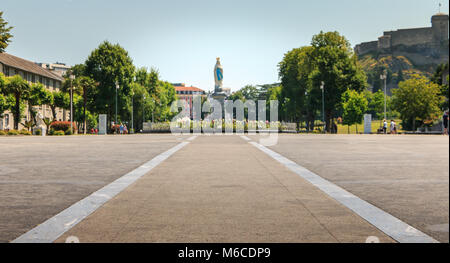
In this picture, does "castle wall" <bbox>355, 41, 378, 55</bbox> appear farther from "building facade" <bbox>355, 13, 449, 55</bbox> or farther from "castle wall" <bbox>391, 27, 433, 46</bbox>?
"castle wall" <bbox>391, 27, 433, 46</bbox>

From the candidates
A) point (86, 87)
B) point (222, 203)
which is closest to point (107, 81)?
point (86, 87)

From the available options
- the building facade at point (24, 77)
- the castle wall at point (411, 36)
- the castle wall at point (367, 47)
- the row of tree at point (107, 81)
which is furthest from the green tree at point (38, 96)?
the castle wall at point (367, 47)

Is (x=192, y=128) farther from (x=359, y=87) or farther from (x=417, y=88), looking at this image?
(x=417, y=88)

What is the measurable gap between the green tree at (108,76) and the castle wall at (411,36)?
423ft

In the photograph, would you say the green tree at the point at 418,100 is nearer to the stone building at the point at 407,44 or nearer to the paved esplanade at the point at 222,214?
the paved esplanade at the point at 222,214

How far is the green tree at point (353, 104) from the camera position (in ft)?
178

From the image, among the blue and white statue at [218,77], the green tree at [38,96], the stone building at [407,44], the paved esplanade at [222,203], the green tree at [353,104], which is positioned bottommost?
the paved esplanade at [222,203]

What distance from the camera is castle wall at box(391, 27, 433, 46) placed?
156775mm

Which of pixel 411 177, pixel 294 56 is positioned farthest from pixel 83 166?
pixel 294 56

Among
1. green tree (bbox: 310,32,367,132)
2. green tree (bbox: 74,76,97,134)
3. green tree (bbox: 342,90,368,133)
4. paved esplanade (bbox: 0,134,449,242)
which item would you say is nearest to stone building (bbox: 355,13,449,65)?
green tree (bbox: 310,32,367,132)

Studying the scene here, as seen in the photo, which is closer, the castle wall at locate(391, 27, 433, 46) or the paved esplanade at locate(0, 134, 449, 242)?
the paved esplanade at locate(0, 134, 449, 242)

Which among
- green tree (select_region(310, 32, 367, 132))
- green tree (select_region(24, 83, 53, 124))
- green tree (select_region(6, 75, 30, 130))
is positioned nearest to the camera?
green tree (select_region(6, 75, 30, 130))

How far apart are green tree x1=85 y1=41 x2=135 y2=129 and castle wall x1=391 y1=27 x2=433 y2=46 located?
129 metres
